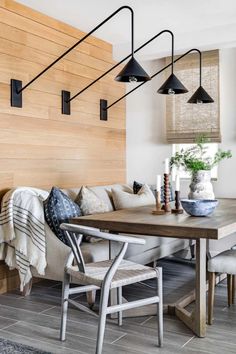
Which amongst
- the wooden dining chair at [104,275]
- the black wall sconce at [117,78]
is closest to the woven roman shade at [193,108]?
the black wall sconce at [117,78]

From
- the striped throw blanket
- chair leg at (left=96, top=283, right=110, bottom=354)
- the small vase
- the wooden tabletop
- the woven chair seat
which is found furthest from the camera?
the striped throw blanket

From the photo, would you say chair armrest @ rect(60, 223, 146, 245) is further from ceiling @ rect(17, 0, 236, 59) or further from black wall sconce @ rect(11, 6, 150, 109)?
ceiling @ rect(17, 0, 236, 59)

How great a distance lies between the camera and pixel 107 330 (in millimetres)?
2783

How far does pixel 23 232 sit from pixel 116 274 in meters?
1.17

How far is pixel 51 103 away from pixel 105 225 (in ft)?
5.83

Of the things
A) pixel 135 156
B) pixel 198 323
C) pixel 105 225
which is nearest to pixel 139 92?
pixel 135 156

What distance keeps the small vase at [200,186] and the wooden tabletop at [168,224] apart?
0.17m

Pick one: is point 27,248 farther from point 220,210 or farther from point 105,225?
point 220,210

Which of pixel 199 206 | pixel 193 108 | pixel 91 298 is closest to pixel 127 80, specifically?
pixel 199 206

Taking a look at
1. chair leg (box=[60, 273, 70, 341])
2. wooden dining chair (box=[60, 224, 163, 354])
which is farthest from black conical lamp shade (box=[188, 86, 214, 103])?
chair leg (box=[60, 273, 70, 341])

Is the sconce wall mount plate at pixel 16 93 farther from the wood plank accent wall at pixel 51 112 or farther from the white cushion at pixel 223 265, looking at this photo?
the white cushion at pixel 223 265

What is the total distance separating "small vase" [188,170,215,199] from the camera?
3.22 m

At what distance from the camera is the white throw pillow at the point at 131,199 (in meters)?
4.08

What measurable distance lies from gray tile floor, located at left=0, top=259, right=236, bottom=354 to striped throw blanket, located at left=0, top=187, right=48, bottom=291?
260mm
